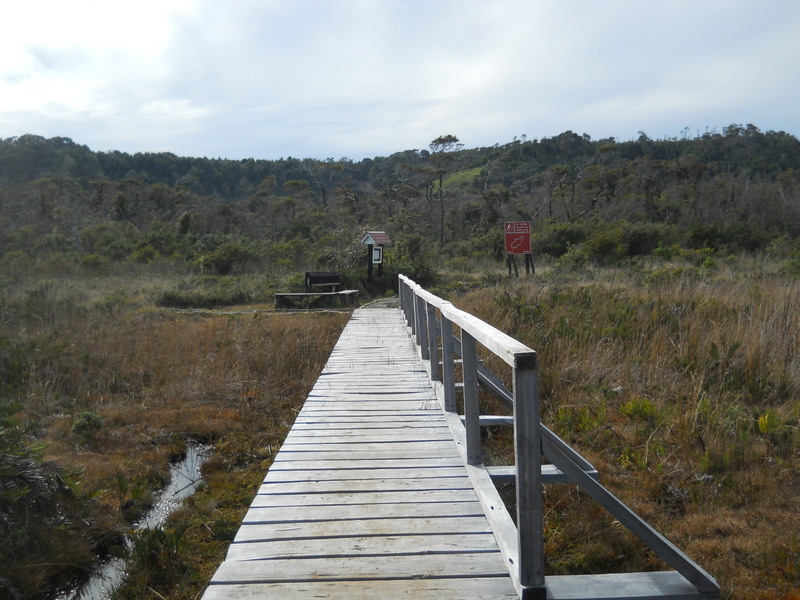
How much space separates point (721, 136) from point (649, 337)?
217ft

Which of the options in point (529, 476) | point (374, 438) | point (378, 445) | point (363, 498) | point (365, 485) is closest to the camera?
point (529, 476)

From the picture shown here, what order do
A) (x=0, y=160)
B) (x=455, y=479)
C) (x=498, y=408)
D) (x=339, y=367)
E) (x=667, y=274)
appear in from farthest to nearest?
(x=0, y=160), (x=667, y=274), (x=339, y=367), (x=498, y=408), (x=455, y=479)

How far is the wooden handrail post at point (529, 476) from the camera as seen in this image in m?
2.26

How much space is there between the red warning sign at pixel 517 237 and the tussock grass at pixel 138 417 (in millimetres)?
5946

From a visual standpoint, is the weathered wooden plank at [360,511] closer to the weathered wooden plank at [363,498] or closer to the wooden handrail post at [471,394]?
the weathered wooden plank at [363,498]

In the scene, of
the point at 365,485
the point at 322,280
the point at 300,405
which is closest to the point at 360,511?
the point at 365,485

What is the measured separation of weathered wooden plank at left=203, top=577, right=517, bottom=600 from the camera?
95.3 inches

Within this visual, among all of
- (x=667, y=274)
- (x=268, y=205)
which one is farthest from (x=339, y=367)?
(x=268, y=205)

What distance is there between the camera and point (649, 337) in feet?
25.2

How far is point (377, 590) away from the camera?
2467 mm

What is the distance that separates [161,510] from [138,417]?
2.25 meters

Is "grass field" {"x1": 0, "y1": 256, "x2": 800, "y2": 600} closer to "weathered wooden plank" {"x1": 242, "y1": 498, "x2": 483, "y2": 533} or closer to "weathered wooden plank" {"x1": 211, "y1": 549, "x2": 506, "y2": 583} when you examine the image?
"weathered wooden plank" {"x1": 242, "y1": 498, "x2": 483, "y2": 533}

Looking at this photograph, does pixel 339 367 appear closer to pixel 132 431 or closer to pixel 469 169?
pixel 132 431

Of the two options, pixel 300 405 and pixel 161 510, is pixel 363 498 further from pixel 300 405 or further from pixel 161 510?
pixel 300 405
